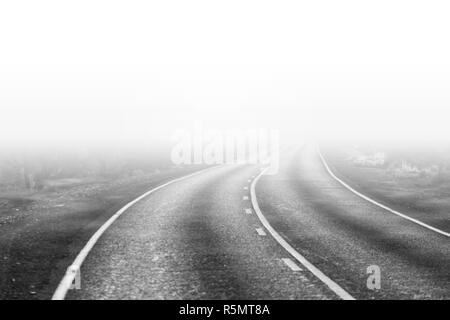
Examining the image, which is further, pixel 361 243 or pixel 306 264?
pixel 361 243

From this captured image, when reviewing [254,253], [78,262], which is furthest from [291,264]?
[78,262]

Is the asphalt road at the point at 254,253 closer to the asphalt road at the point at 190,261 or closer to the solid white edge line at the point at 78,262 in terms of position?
the asphalt road at the point at 190,261

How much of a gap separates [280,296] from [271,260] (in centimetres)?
194

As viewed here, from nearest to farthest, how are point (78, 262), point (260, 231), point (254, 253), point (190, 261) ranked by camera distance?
point (78, 262), point (190, 261), point (254, 253), point (260, 231)

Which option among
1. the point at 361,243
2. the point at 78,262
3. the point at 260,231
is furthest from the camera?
the point at 260,231

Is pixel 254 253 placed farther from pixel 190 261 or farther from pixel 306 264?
pixel 190 261

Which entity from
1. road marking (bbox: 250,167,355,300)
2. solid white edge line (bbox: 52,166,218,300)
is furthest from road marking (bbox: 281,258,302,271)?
solid white edge line (bbox: 52,166,218,300)

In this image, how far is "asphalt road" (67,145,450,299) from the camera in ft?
22.1

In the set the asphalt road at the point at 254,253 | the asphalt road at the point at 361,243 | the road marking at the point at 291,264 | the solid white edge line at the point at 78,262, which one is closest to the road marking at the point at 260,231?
the asphalt road at the point at 254,253

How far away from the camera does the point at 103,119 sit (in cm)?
19875

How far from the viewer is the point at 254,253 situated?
8.88 metres
